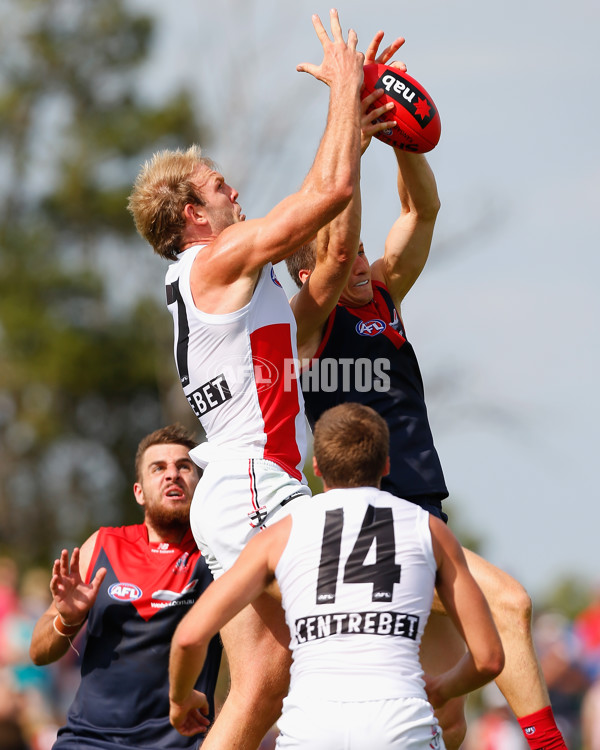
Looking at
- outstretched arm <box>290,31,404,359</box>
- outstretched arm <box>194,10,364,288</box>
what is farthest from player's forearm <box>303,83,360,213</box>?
outstretched arm <box>290,31,404,359</box>

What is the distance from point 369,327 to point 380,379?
28cm

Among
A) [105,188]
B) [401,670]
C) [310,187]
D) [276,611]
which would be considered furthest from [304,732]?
Answer: [105,188]

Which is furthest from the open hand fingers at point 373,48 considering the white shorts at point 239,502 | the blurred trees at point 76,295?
the blurred trees at point 76,295

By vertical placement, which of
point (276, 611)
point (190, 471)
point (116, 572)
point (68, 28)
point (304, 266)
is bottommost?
point (276, 611)

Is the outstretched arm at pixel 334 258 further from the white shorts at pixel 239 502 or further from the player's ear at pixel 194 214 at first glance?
the white shorts at pixel 239 502

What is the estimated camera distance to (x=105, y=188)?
28875 mm

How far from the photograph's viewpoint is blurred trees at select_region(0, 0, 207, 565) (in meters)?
27.2

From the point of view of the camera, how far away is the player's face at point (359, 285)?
20.0 ft

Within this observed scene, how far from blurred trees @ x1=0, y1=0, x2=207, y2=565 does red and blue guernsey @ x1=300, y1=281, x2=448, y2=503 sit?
767 inches

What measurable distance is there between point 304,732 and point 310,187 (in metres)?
2.29

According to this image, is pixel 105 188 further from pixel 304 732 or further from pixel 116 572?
pixel 304 732

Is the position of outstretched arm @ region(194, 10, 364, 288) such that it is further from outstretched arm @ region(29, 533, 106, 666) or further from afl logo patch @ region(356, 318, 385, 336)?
outstretched arm @ region(29, 533, 106, 666)

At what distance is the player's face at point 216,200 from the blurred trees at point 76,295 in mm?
19876

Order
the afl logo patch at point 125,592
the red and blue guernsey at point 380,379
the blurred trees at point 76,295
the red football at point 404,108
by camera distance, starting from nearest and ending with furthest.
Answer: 1. the red football at point 404,108
2. the red and blue guernsey at point 380,379
3. the afl logo patch at point 125,592
4. the blurred trees at point 76,295
